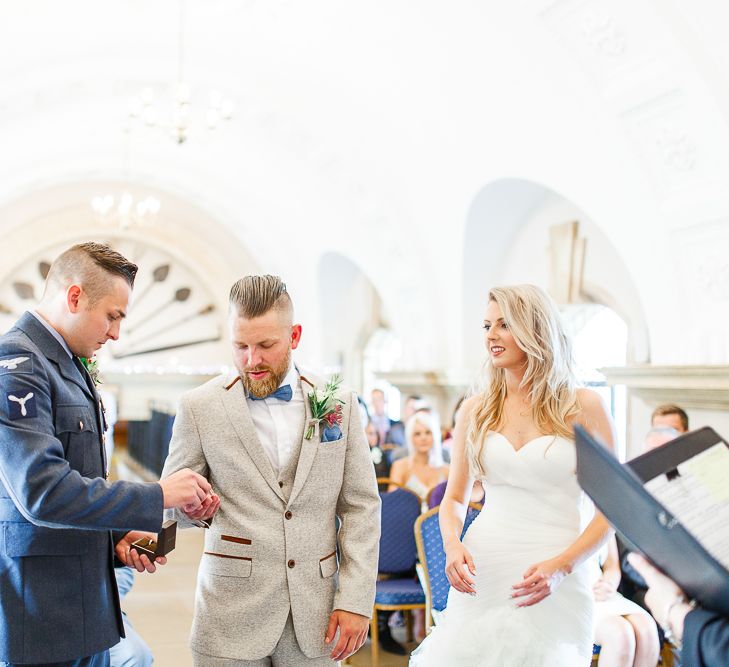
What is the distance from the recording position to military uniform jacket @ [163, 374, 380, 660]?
101 inches

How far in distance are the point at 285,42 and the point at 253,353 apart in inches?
328

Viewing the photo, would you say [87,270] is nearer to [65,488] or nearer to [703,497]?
[65,488]

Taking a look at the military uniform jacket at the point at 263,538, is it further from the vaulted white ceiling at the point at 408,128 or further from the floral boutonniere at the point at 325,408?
the vaulted white ceiling at the point at 408,128

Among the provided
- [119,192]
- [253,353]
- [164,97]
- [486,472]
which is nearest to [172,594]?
[486,472]

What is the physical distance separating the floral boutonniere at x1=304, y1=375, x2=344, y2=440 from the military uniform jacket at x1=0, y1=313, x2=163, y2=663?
513mm

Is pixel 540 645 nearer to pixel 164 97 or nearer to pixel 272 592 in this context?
pixel 272 592

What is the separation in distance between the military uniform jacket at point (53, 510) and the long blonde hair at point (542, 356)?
1.40 m

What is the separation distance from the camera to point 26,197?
56.3ft

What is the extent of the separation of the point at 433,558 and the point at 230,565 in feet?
7.89

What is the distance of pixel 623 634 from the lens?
4.30 meters

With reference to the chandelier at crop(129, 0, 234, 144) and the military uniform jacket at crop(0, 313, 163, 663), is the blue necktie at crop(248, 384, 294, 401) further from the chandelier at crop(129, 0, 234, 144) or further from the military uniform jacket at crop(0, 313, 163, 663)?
the chandelier at crop(129, 0, 234, 144)

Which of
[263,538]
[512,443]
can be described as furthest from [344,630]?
[512,443]

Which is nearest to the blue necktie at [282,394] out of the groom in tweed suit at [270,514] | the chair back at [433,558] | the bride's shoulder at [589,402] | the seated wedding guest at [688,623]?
the groom in tweed suit at [270,514]

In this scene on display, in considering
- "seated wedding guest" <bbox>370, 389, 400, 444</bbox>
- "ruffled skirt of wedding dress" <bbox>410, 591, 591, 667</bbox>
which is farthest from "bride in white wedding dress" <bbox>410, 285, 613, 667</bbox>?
"seated wedding guest" <bbox>370, 389, 400, 444</bbox>
